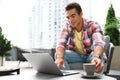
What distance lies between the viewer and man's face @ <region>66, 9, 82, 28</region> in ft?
6.10

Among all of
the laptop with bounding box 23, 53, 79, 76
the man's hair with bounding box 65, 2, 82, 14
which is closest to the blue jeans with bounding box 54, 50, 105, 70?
the man's hair with bounding box 65, 2, 82, 14

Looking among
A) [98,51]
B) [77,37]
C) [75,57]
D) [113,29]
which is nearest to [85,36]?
[77,37]

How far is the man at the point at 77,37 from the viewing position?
6.15 feet

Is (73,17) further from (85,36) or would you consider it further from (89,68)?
(89,68)

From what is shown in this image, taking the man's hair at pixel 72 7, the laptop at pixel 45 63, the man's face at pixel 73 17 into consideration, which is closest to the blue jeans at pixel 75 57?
the man's face at pixel 73 17

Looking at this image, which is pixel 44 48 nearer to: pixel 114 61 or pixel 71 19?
pixel 114 61

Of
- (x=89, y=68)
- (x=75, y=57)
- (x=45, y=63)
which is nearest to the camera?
(x=89, y=68)

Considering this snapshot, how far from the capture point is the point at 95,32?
192 centimetres

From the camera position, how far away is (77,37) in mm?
1987

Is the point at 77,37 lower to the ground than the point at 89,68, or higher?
higher

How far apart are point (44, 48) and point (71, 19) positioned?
538 cm

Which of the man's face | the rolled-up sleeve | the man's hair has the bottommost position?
the rolled-up sleeve

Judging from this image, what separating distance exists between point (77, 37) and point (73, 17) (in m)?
0.20

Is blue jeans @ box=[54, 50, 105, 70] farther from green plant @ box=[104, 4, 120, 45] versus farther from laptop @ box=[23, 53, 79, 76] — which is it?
green plant @ box=[104, 4, 120, 45]
